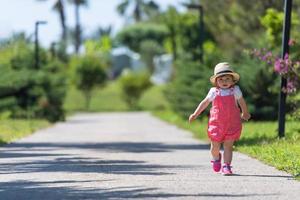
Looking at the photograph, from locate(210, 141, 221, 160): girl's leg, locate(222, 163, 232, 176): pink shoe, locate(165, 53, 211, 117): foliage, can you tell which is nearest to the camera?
locate(222, 163, 232, 176): pink shoe

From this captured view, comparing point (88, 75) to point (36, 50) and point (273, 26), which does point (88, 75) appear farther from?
point (273, 26)

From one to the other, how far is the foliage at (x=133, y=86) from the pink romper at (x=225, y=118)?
5684 centimetres

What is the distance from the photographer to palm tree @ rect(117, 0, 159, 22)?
109556mm

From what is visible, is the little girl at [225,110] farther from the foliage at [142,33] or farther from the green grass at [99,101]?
the foliage at [142,33]

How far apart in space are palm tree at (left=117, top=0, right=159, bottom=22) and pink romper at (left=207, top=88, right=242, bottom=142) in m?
95.3

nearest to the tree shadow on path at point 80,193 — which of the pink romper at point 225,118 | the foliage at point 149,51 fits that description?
the pink romper at point 225,118

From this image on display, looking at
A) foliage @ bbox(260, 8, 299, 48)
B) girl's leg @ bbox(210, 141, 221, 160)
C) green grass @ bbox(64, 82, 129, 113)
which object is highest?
foliage @ bbox(260, 8, 299, 48)

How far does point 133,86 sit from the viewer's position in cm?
7019

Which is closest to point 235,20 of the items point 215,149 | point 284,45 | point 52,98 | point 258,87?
point 52,98

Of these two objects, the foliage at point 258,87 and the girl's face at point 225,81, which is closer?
the girl's face at point 225,81

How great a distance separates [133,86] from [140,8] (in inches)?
1711

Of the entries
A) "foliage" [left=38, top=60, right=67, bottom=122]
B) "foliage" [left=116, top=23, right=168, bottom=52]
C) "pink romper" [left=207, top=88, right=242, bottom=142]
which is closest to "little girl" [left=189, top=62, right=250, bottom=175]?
"pink romper" [left=207, top=88, right=242, bottom=142]

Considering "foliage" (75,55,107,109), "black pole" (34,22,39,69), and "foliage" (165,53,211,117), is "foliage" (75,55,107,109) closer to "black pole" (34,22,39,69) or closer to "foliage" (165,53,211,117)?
"black pole" (34,22,39,69)

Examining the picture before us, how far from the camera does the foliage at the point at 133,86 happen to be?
7019 cm
